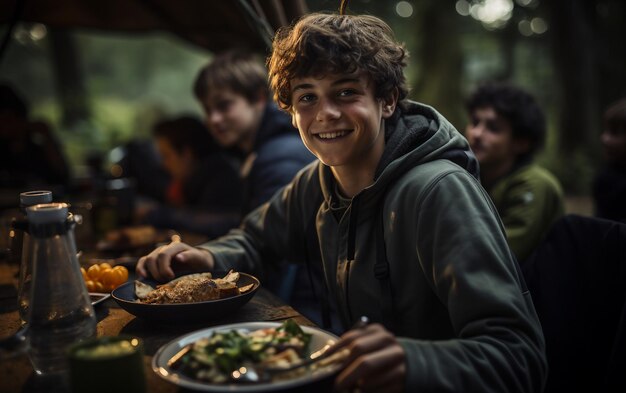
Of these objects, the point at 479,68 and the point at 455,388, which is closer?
the point at 455,388

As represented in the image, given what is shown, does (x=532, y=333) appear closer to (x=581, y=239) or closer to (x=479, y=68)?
(x=581, y=239)

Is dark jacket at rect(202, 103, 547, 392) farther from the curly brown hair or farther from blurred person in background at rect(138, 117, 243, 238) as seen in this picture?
blurred person in background at rect(138, 117, 243, 238)

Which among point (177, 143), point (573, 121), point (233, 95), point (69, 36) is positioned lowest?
point (573, 121)

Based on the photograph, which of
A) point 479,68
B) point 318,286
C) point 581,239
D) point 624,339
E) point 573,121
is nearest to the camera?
point 624,339

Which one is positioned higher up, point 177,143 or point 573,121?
point 177,143

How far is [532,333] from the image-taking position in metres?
1.51

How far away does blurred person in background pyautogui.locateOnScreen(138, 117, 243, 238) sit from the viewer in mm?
4141

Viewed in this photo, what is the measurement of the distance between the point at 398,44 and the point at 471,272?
3.44ft

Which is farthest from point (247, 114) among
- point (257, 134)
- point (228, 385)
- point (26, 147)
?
point (26, 147)


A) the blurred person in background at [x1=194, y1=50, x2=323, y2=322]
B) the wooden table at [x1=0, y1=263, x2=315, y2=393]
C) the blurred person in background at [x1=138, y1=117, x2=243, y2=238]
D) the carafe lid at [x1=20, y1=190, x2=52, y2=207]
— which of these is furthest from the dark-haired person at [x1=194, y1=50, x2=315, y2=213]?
the carafe lid at [x1=20, y1=190, x2=52, y2=207]

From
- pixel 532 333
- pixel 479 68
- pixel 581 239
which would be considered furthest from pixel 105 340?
pixel 479 68

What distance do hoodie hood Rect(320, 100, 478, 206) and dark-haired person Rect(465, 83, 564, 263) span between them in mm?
1784

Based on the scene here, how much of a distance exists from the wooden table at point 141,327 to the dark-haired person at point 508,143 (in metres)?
2.03

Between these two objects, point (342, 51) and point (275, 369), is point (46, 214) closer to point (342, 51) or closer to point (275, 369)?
point (275, 369)
